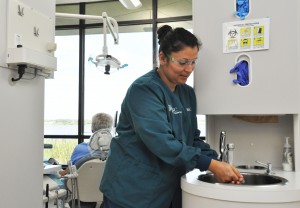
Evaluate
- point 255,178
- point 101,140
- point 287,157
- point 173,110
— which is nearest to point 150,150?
point 173,110

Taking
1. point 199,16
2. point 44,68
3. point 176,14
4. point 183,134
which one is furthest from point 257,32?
point 176,14

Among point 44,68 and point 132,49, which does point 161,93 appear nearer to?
point 44,68

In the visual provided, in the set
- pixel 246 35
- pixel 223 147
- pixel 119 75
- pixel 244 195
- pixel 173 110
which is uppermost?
pixel 119 75

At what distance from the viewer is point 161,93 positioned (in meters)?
1.25

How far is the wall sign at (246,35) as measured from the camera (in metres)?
1.35

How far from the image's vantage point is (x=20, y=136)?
4.38 feet

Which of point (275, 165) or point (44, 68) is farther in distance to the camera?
point (275, 165)

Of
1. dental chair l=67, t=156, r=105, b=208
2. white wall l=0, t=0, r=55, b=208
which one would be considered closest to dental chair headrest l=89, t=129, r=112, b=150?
dental chair l=67, t=156, r=105, b=208

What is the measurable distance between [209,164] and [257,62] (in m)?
0.48

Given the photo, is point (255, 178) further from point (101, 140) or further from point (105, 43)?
point (101, 140)

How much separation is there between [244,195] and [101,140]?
7.10 feet

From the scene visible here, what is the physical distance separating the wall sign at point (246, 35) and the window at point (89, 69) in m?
3.29

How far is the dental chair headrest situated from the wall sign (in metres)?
1.90

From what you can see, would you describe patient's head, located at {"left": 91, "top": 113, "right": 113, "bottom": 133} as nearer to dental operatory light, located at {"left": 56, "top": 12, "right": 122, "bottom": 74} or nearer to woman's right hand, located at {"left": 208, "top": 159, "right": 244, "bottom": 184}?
dental operatory light, located at {"left": 56, "top": 12, "right": 122, "bottom": 74}
